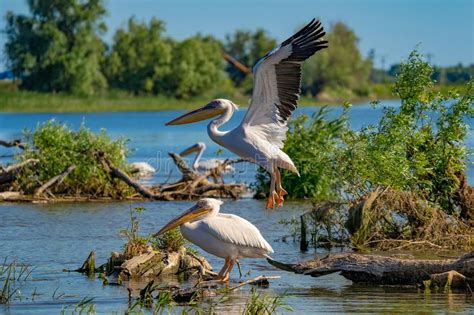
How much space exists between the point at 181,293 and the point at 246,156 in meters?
2.94

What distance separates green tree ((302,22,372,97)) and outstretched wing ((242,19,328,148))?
238 ft

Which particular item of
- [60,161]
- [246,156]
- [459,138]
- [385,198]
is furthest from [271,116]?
[60,161]

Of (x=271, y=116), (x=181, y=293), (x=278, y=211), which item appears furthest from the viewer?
(x=278, y=211)

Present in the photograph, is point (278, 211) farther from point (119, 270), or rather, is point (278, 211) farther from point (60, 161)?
point (119, 270)

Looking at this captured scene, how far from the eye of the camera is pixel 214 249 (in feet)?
30.6

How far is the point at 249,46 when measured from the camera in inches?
3647

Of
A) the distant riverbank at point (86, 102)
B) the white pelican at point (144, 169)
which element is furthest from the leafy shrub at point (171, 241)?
the distant riverbank at point (86, 102)

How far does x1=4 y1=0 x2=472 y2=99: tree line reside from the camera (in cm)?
6319

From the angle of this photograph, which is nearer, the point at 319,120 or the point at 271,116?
the point at 271,116

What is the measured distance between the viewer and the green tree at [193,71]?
70.6 metres

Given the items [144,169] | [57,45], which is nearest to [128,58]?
[57,45]

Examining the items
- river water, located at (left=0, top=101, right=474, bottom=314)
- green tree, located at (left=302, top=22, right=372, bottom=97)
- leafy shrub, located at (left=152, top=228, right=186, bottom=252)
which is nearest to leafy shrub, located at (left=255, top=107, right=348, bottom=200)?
river water, located at (left=0, top=101, right=474, bottom=314)

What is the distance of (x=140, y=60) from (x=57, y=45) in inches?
424

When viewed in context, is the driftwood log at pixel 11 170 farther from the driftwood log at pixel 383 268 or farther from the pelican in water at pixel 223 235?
the driftwood log at pixel 383 268
